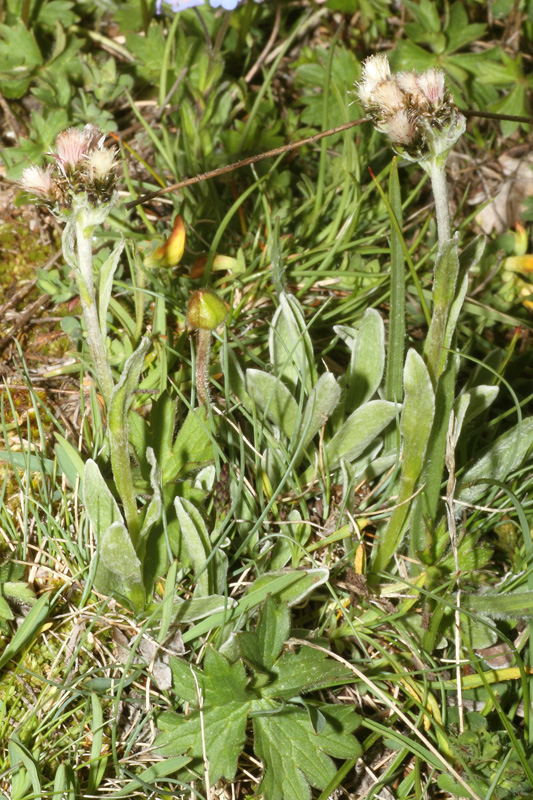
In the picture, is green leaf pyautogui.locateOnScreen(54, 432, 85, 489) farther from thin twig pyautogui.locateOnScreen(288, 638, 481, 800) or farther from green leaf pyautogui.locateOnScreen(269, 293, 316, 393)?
thin twig pyautogui.locateOnScreen(288, 638, 481, 800)

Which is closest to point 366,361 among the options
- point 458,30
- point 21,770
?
point 21,770

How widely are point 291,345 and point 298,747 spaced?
105 cm

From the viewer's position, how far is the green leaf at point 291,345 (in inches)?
77.9

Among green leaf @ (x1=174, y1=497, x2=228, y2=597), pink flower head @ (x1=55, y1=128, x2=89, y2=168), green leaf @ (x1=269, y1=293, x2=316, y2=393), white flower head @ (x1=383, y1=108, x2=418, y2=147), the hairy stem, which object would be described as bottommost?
green leaf @ (x1=174, y1=497, x2=228, y2=597)

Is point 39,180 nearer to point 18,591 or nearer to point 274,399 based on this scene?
point 274,399

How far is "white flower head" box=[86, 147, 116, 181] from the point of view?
4.48 ft

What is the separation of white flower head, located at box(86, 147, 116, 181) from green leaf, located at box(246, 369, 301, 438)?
71 centimetres

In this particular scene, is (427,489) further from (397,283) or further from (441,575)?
(397,283)

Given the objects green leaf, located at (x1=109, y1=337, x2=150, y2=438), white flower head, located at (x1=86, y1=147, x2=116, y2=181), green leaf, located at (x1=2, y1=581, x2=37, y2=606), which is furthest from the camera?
green leaf, located at (x1=2, y1=581, x2=37, y2=606)

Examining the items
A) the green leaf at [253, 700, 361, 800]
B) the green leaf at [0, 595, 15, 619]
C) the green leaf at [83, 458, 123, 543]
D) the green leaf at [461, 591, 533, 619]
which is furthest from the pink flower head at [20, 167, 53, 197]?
the green leaf at [461, 591, 533, 619]

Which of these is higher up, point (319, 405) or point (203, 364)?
point (203, 364)

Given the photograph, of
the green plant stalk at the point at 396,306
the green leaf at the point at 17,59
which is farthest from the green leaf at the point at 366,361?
the green leaf at the point at 17,59

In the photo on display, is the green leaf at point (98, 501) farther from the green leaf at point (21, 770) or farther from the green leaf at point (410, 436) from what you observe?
the green leaf at point (410, 436)

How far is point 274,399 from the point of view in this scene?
6.67 ft
